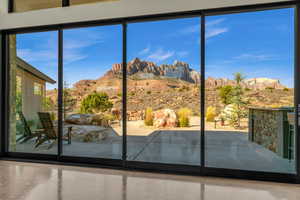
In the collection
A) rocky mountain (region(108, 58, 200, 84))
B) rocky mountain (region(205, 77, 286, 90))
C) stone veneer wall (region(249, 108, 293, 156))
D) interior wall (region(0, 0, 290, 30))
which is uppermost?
interior wall (region(0, 0, 290, 30))

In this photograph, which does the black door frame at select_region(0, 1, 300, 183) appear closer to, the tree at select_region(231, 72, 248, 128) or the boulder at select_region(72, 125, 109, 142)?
the boulder at select_region(72, 125, 109, 142)

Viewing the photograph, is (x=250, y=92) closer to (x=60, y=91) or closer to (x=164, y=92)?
(x=164, y=92)

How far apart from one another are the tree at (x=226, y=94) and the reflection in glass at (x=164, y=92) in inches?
14.4

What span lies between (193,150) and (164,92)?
1.09m

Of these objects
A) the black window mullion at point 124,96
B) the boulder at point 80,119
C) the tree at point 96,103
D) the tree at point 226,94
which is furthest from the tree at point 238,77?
the boulder at point 80,119

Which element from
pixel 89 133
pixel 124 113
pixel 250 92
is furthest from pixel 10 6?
pixel 250 92

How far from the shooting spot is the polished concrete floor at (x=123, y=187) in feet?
9.16

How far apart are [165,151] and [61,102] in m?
2.15

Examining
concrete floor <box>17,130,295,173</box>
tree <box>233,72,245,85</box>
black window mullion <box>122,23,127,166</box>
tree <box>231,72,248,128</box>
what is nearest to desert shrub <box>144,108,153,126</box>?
concrete floor <box>17,130,295,173</box>

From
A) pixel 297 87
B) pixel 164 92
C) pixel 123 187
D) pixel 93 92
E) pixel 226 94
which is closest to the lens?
pixel 123 187

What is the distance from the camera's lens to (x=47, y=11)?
421 centimetres

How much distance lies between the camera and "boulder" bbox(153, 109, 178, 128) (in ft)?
12.5

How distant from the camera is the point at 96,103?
417 cm

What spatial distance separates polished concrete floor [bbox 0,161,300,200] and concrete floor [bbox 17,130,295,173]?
0.98 ft
